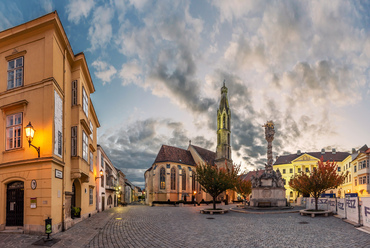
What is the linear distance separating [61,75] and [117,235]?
962 cm

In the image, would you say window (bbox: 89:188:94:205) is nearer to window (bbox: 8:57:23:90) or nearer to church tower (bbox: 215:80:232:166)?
window (bbox: 8:57:23:90)

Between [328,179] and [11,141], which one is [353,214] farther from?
[11,141]

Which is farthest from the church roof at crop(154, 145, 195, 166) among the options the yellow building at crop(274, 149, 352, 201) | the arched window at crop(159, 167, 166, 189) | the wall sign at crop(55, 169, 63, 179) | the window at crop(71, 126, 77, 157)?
the wall sign at crop(55, 169, 63, 179)

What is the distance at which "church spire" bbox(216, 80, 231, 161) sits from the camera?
239 feet

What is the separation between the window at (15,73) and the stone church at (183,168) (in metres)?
47.5

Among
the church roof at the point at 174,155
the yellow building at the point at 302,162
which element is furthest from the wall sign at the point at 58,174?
the yellow building at the point at 302,162

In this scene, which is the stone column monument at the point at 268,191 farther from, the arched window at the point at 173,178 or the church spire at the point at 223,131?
the church spire at the point at 223,131

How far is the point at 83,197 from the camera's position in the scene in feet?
69.5

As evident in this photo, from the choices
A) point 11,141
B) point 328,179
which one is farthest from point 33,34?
point 328,179

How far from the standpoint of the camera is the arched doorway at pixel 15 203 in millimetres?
14016

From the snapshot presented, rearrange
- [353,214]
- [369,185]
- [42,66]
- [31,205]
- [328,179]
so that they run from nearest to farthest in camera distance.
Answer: [31,205]
[42,66]
[353,214]
[328,179]
[369,185]

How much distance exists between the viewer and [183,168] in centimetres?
6712

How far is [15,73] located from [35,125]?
12.2 feet

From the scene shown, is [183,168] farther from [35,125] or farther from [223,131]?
[35,125]
